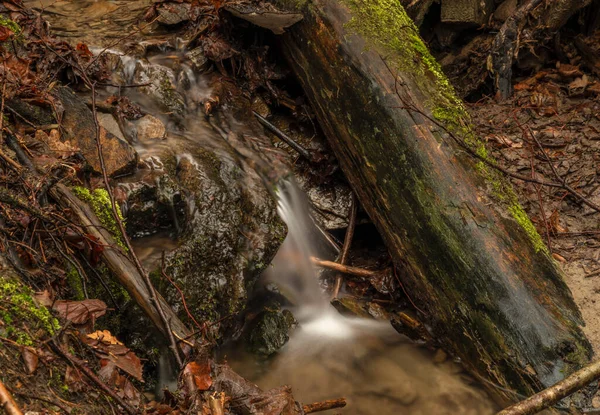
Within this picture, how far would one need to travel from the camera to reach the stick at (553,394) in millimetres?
2324

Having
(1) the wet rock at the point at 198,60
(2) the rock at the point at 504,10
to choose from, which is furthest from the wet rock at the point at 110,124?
(2) the rock at the point at 504,10

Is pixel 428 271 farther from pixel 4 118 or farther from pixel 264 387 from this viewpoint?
pixel 4 118

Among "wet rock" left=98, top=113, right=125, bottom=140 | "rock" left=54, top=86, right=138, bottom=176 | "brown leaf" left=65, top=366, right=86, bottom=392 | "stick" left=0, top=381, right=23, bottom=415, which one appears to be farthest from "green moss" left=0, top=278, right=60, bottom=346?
"wet rock" left=98, top=113, right=125, bottom=140

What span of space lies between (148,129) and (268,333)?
7.01ft

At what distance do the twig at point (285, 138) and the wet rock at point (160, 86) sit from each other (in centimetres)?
83

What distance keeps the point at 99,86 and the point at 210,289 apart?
95.7 inches

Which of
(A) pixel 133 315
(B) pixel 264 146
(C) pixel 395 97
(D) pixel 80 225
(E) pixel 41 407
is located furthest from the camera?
(B) pixel 264 146

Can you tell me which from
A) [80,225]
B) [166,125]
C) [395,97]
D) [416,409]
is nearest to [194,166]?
[166,125]

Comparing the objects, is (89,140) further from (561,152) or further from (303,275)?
(561,152)

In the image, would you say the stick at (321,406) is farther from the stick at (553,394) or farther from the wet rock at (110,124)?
the wet rock at (110,124)

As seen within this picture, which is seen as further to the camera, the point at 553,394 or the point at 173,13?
the point at 173,13

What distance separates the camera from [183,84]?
5.19 m

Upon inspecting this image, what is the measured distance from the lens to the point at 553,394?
2475mm

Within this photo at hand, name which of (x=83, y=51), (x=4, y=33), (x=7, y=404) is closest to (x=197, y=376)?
(x=7, y=404)
